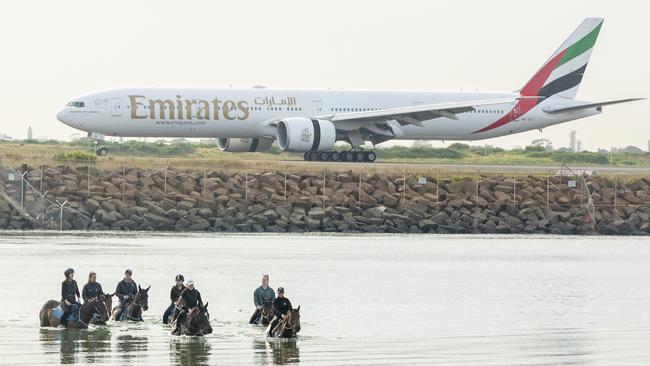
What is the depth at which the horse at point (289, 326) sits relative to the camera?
33.0 meters

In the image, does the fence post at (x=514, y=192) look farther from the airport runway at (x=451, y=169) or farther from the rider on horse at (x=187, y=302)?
the rider on horse at (x=187, y=302)

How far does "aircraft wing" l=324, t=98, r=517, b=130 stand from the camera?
248 ft

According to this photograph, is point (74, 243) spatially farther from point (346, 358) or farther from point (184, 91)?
point (346, 358)

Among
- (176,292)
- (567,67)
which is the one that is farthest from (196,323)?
(567,67)

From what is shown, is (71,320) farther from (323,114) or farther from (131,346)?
(323,114)

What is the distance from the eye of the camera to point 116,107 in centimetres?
7331

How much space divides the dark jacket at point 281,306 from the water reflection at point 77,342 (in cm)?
374

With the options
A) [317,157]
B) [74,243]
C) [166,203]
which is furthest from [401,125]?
[74,243]

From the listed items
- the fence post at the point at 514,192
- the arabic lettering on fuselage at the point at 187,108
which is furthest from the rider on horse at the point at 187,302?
the arabic lettering on fuselage at the point at 187,108

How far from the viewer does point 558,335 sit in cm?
3438

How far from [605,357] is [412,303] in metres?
10.3

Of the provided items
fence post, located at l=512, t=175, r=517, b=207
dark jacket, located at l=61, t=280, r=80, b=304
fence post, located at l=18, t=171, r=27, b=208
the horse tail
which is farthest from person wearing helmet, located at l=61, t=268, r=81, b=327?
fence post, located at l=512, t=175, r=517, b=207

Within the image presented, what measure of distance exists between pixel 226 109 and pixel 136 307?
3955cm

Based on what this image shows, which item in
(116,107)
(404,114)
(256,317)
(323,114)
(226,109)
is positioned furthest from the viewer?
(323,114)
